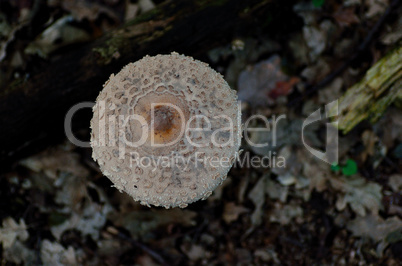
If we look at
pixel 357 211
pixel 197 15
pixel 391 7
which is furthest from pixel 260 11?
pixel 357 211

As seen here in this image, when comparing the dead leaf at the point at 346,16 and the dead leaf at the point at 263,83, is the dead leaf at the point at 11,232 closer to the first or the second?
the dead leaf at the point at 263,83

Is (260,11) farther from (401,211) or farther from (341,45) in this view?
(401,211)

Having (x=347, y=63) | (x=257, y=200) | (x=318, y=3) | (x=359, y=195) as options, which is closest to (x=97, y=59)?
(x=257, y=200)

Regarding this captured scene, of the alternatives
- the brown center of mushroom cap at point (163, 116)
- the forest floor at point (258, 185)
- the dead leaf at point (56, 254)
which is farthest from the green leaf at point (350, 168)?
the dead leaf at point (56, 254)

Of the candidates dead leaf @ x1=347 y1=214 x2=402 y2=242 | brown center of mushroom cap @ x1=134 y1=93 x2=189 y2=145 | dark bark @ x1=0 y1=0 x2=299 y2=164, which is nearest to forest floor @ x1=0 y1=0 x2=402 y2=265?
dead leaf @ x1=347 y1=214 x2=402 y2=242

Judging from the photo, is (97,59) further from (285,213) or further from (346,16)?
(346,16)

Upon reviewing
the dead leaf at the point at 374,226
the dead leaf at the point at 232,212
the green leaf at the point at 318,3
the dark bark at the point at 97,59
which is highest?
the green leaf at the point at 318,3
